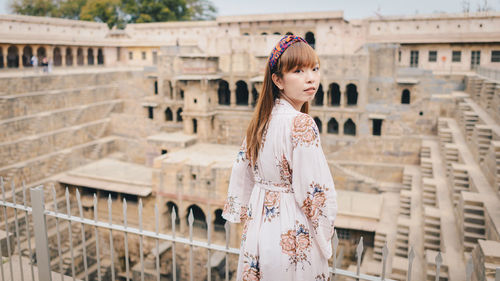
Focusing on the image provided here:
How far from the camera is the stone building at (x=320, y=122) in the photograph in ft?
43.0

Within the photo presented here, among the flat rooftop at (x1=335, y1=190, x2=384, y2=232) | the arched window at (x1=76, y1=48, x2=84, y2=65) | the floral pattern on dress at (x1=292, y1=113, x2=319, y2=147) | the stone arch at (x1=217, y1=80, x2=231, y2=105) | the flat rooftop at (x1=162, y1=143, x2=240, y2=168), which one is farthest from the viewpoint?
the arched window at (x1=76, y1=48, x2=84, y2=65)

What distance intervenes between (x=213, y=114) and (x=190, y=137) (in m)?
1.85

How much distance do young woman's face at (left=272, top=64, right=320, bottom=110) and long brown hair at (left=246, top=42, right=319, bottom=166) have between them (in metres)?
0.03

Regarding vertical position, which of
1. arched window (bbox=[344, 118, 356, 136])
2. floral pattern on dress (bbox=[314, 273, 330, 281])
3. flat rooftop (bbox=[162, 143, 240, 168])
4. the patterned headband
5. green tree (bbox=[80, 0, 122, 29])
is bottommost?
flat rooftop (bbox=[162, 143, 240, 168])

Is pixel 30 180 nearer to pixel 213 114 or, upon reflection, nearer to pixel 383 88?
pixel 213 114

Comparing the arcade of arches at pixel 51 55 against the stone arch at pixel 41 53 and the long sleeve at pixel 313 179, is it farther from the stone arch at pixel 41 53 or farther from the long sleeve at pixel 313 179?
the long sleeve at pixel 313 179

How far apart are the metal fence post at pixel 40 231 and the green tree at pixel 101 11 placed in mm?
41066

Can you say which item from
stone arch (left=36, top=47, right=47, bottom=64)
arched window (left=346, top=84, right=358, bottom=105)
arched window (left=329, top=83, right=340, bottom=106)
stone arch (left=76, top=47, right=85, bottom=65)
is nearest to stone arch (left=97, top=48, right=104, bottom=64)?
stone arch (left=76, top=47, right=85, bottom=65)

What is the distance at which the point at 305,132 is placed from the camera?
266cm

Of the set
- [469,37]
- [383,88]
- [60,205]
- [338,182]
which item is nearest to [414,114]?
[383,88]

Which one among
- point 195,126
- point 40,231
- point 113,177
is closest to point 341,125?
point 195,126

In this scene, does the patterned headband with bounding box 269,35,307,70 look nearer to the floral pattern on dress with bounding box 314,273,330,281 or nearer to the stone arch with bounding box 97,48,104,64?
the floral pattern on dress with bounding box 314,273,330,281

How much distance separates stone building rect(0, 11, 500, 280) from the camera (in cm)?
1310

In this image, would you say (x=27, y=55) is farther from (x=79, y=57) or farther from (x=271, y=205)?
(x=271, y=205)
